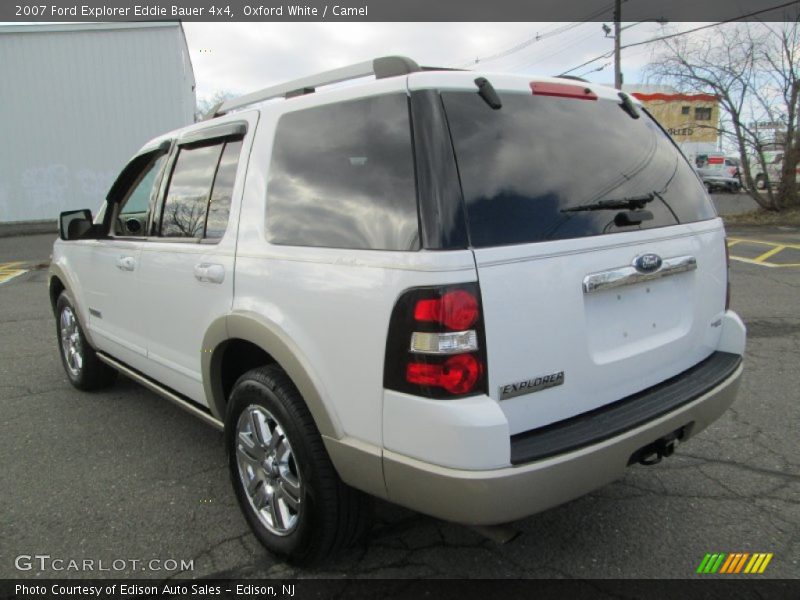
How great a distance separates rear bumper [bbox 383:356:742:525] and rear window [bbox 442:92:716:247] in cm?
73

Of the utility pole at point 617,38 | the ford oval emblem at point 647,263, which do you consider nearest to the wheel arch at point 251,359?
the ford oval emblem at point 647,263

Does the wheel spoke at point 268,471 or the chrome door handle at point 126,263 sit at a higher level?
the chrome door handle at point 126,263

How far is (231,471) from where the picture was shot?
2797 mm

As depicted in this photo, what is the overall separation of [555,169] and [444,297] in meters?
0.75

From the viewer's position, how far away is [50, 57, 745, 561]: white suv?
1.91 m

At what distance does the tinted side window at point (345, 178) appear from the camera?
6.72 feet

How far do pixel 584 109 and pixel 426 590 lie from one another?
205 cm

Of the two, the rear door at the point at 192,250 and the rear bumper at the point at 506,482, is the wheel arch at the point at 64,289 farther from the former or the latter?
the rear bumper at the point at 506,482

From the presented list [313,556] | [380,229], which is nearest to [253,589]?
[313,556]

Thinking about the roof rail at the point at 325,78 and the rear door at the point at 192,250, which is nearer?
the roof rail at the point at 325,78

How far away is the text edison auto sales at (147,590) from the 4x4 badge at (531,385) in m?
1.24

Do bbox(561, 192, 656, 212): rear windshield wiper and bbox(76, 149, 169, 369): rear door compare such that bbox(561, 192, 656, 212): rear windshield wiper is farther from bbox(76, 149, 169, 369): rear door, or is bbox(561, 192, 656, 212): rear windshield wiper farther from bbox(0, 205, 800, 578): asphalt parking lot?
bbox(76, 149, 169, 369): rear door

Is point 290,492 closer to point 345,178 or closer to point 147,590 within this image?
point 147,590

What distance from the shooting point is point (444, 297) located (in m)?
1.86
